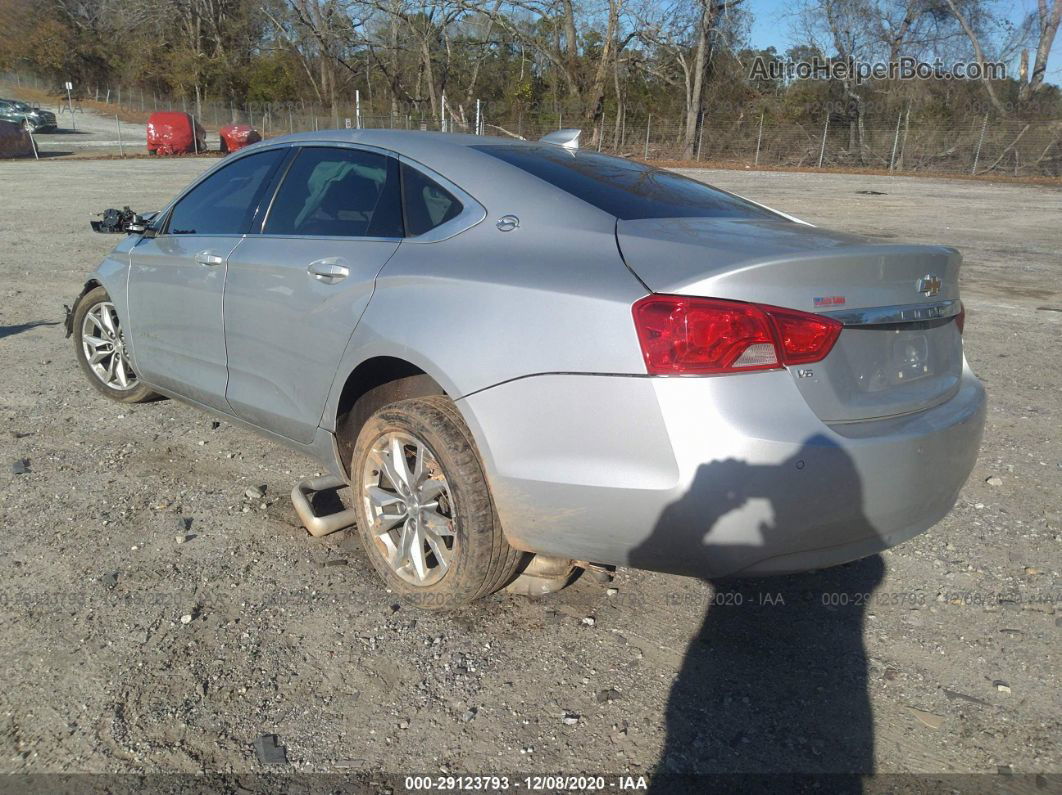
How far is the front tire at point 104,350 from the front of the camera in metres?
5.01

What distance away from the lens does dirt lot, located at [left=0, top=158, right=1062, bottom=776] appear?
95.5 inches

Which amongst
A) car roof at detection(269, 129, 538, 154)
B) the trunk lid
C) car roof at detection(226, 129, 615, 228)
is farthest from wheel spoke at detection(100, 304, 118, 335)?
the trunk lid

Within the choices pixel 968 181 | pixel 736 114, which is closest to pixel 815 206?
pixel 968 181

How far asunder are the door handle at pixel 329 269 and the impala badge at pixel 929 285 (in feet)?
6.50

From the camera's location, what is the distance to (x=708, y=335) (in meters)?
2.34

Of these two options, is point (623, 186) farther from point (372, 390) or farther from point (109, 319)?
point (109, 319)

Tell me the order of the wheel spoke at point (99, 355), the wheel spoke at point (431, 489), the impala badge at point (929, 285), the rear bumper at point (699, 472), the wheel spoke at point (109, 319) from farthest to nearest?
the wheel spoke at point (99, 355) → the wheel spoke at point (109, 319) → the wheel spoke at point (431, 489) → the impala badge at point (929, 285) → the rear bumper at point (699, 472)

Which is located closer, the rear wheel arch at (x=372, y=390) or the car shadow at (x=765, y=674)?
the car shadow at (x=765, y=674)

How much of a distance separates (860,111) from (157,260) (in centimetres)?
4844

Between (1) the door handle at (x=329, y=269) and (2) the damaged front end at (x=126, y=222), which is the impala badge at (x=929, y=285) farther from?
(2) the damaged front end at (x=126, y=222)

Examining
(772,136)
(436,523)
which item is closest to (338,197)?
(436,523)

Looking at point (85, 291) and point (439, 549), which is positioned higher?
point (85, 291)

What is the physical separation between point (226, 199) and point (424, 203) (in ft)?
4.88

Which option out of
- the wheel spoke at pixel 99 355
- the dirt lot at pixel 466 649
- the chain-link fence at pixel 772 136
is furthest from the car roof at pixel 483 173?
the chain-link fence at pixel 772 136
